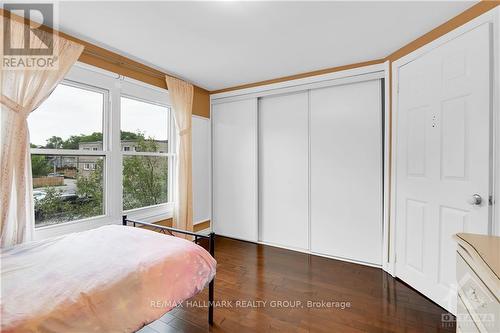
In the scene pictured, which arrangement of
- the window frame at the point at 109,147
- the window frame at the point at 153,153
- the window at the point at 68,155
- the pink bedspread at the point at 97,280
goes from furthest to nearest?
the window frame at the point at 153,153, the window frame at the point at 109,147, the window at the point at 68,155, the pink bedspread at the point at 97,280

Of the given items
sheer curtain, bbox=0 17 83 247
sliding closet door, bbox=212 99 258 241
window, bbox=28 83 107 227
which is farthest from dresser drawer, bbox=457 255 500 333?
window, bbox=28 83 107 227

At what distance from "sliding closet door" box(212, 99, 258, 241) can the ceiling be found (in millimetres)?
975

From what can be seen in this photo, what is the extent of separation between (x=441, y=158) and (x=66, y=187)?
11.5ft

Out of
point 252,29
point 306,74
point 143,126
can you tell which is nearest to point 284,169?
point 306,74

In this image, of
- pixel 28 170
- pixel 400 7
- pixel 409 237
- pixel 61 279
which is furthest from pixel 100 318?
pixel 400 7

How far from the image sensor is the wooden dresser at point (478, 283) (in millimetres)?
817

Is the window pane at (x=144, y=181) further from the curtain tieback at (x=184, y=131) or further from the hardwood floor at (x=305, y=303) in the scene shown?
the hardwood floor at (x=305, y=303)

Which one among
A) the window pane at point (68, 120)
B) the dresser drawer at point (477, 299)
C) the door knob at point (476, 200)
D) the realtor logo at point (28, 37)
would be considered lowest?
the dresser drawer at point (477, 299)

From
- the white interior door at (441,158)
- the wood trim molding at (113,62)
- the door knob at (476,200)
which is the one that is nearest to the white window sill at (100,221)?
the wood trim molding at (113,62)

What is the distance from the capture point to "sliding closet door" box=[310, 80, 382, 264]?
2852 millimetres

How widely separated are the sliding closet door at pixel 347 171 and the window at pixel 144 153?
211cm

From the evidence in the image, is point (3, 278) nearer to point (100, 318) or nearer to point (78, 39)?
point (100, 318)

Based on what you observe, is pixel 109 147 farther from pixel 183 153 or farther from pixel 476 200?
pixel 476 200

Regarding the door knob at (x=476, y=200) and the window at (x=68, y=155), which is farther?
the window at (x=68, y=155)
